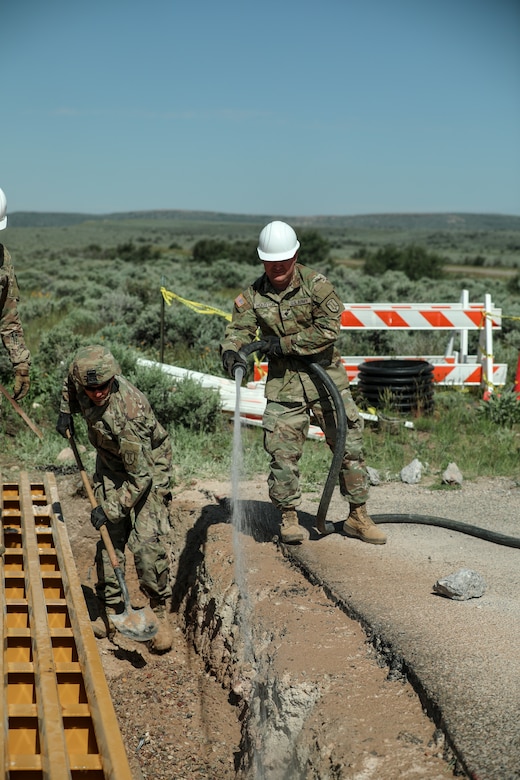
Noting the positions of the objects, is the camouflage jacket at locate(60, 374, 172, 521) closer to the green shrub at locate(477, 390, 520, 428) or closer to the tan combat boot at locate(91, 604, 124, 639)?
the tan combat boot at locate(91, 604, 124, 639)

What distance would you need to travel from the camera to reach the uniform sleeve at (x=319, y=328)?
5930 mm

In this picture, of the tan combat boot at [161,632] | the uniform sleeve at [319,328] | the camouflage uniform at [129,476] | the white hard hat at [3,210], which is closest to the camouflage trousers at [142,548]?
the camouflage uniform at [129,476]

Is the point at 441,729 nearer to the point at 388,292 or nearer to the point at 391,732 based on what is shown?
the point at 391,732

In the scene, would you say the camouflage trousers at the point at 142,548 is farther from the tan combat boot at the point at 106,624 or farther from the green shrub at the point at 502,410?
the green shrub at the point at 502,410

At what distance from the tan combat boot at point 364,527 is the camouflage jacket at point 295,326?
90 centimetres

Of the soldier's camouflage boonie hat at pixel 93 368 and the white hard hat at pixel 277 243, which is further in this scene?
the white hard hat at pixel 277 243

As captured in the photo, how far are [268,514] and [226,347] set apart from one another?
176 centimetres

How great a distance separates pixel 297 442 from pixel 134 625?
1.65 m

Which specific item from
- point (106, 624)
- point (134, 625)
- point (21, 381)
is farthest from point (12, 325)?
point (134, 625)

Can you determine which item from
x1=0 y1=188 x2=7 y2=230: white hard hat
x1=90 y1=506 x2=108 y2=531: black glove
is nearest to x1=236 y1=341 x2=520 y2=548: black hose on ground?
x1=90 y1=506 x2=108 y2=531: black glove

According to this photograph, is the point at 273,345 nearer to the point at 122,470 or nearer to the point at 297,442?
the point at 297,442

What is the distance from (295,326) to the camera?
20.0ft

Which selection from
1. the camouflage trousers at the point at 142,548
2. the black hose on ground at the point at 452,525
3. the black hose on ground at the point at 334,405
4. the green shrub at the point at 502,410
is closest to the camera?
the camouflage trousers at the point at 142,548

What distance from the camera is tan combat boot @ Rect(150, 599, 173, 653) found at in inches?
238
